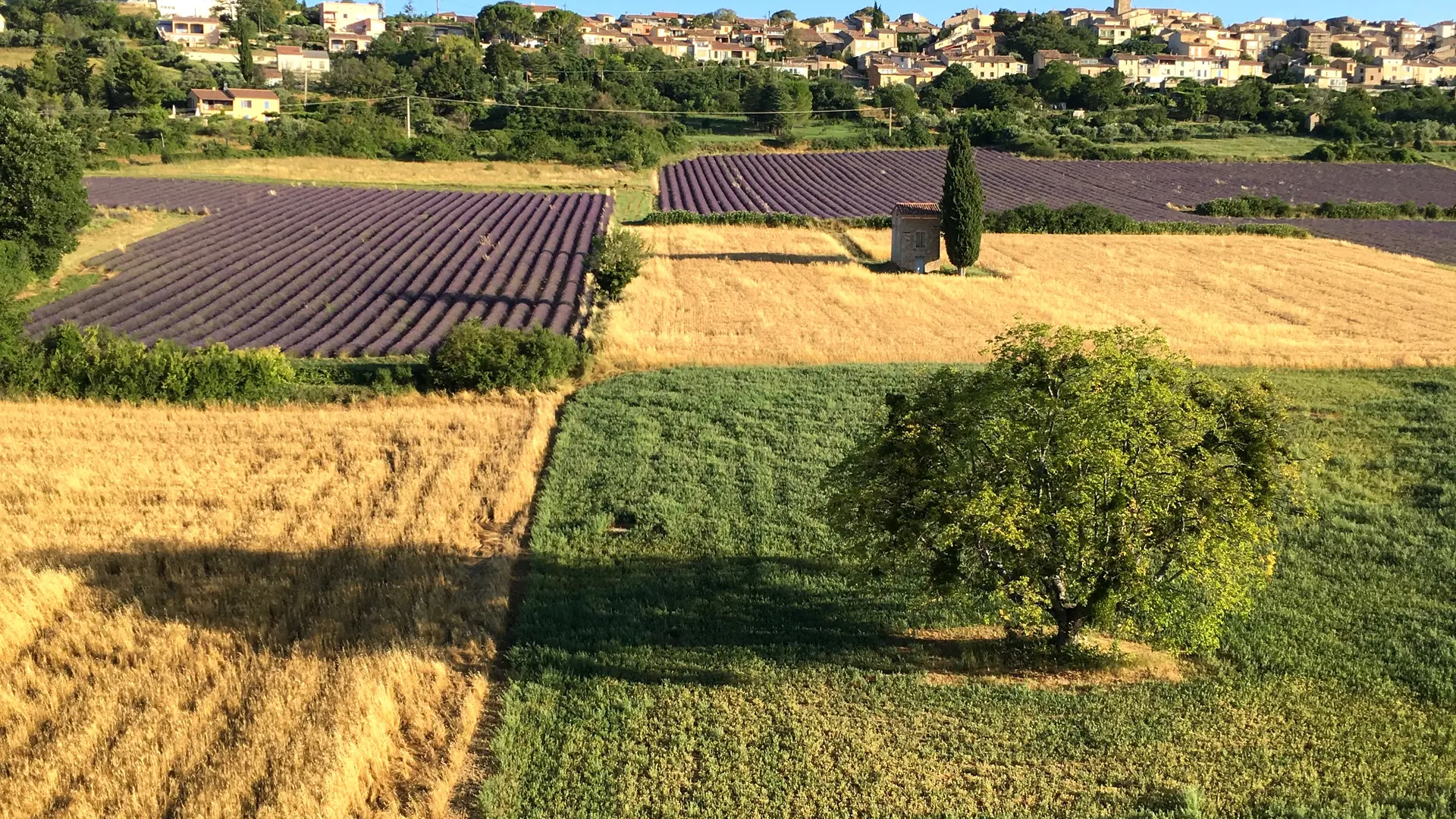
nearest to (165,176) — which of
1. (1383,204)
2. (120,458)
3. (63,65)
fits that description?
(63,65)

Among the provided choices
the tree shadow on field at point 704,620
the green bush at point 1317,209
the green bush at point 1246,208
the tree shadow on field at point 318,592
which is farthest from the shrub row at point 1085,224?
the tree shadow on field at point 318,592

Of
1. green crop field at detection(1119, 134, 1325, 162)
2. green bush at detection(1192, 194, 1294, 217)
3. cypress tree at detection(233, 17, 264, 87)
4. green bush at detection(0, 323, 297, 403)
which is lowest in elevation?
green bush at detection(0, 323, 297, 403)

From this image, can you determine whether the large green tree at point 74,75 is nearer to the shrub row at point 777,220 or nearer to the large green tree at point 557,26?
the shrub row at point 777,220

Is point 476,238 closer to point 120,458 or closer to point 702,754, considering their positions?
point 120,458

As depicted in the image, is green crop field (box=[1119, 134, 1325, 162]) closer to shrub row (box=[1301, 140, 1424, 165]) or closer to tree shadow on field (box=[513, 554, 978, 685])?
shrub row (box=[1301, 140, 1424, 165])

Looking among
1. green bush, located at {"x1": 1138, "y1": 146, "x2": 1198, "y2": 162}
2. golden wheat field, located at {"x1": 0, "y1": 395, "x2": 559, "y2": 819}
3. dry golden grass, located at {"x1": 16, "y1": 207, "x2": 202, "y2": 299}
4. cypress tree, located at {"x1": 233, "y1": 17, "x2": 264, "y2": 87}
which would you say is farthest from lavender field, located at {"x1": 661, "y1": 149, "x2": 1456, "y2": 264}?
cypress tree, located at {"x1": 233, "y1": 17, "x2": 264, "y2": 87}

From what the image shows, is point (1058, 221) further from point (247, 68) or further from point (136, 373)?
point (247, 68)
